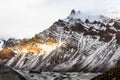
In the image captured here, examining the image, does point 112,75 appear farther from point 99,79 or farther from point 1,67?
point 1,67

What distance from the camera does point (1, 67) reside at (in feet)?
101

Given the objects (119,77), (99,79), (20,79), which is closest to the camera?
(20,79)

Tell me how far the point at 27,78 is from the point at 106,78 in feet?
23.5

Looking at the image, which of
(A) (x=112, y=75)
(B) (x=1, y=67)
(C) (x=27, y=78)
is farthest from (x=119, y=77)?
(B) (x=1, y=67)

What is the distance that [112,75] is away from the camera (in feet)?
108

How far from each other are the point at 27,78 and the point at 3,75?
6.29 ft

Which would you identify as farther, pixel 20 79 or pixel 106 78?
pixel 106 78

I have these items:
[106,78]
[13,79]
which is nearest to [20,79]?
[13,79]

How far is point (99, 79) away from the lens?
34000 millimetres

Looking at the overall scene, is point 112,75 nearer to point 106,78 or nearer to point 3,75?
point 106,78

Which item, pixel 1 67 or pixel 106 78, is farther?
pixel 106 78

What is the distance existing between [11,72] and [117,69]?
33.5 ft

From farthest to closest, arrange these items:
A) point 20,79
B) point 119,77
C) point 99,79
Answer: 1. point 99,79
2. point 119,77
3. point 20,79

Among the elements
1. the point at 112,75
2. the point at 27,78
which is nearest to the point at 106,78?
the point at 112,75
